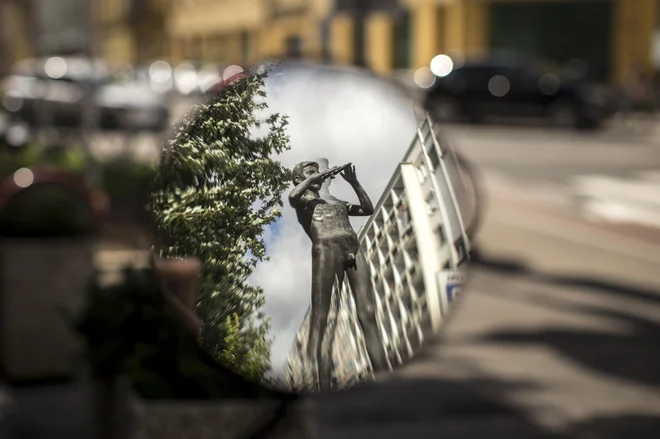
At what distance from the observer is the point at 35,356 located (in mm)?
6199

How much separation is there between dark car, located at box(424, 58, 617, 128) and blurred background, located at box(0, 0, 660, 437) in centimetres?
5

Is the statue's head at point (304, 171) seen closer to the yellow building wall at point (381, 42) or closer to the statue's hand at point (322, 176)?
the statue's hand at point (322, 176)

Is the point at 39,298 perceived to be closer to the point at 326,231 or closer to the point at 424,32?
the point at 326,231

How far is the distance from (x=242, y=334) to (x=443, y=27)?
36.9 meters

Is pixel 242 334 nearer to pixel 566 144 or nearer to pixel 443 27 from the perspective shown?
pixel 566 144

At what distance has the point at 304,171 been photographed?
4.03ft

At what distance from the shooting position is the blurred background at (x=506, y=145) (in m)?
5.96

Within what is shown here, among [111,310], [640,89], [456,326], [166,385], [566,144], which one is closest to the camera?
[166,385]

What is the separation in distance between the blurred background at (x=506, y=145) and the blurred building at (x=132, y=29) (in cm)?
31

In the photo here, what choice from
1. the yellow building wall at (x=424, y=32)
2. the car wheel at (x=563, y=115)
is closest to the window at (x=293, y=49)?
the car wheel at (x=563, y=115)

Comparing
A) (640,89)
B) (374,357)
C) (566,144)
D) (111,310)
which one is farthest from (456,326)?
(640,89)

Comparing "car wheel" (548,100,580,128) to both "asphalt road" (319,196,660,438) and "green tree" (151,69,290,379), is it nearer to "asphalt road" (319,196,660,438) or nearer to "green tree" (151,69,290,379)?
"asphalt road" (319,196,660,438)

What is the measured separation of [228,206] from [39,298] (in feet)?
17.0

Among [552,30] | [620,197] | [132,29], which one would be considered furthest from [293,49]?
[132,29]
